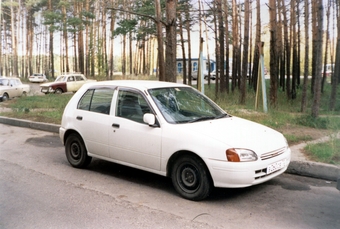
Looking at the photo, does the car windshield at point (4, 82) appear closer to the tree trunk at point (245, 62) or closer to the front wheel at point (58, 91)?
the front wheel at point (58, 91)

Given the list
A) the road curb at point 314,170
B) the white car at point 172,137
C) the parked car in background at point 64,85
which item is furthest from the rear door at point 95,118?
the parked car in background at point 64,85

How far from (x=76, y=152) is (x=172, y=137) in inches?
94.3

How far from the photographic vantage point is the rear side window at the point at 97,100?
20.4ft

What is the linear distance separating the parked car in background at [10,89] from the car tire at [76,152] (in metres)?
16.4

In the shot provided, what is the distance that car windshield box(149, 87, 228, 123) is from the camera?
18.2ft

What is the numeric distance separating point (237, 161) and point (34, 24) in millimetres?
50658

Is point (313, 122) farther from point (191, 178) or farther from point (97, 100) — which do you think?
point (97, 100)

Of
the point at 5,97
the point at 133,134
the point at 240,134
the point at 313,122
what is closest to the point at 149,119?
the point at 133,134

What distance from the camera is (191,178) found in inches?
198

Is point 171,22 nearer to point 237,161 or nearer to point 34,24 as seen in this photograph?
point 237,161

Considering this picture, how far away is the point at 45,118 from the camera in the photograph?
41.0 ft

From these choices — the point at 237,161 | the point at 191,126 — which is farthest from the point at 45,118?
the point at 237,161

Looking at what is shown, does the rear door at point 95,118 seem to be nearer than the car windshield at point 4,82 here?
Yes

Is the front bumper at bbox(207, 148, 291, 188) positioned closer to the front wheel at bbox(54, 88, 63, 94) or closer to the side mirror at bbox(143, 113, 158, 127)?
the side mirror at bbox(143, 113, 158, 127)
